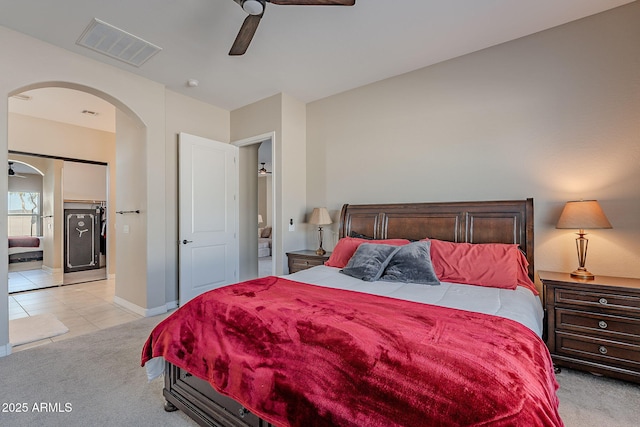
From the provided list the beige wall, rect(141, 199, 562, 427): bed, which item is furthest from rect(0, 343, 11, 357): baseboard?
the beige wall

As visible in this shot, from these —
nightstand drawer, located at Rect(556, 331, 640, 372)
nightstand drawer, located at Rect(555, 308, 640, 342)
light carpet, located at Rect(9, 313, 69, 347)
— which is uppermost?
nightstand drawer, located at Rect(555, 308, 640, 342)

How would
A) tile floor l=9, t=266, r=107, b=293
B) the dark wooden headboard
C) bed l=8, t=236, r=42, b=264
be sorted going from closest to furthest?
the dark wooden headboard, tile floor l=9, t=266, r=107, b=293, bed l=8, t=236, r=42, b=264

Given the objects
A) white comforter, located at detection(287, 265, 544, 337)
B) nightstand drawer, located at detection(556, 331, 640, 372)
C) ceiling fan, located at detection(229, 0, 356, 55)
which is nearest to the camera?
white comforter, located at detection(287, 265, 544, 337)

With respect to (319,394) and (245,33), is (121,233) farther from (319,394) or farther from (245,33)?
(319,394)

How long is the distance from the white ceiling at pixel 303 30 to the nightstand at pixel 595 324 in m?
2.26

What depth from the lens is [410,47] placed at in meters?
2.94

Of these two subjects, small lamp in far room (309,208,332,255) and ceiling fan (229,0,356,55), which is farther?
small lamp in far room (309,208,332,255)

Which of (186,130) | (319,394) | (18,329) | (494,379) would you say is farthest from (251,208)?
(494,379)

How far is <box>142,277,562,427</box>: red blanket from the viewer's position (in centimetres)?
100

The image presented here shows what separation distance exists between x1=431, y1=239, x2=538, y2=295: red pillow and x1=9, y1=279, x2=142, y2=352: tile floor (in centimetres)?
361

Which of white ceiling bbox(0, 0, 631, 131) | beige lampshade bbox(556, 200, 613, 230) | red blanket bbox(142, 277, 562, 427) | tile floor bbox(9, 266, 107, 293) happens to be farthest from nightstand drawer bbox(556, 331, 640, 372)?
tile floor bbox(9, 266, 107, 293)

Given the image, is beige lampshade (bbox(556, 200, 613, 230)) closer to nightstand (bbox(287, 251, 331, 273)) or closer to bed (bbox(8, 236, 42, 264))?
nightstand (bbox(287, 251, 331, 273))

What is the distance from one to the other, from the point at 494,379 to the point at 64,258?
7221 millimetres

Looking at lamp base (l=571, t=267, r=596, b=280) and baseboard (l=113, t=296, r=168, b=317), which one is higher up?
lamp base (l=571, t=267, r=596, b=280)
